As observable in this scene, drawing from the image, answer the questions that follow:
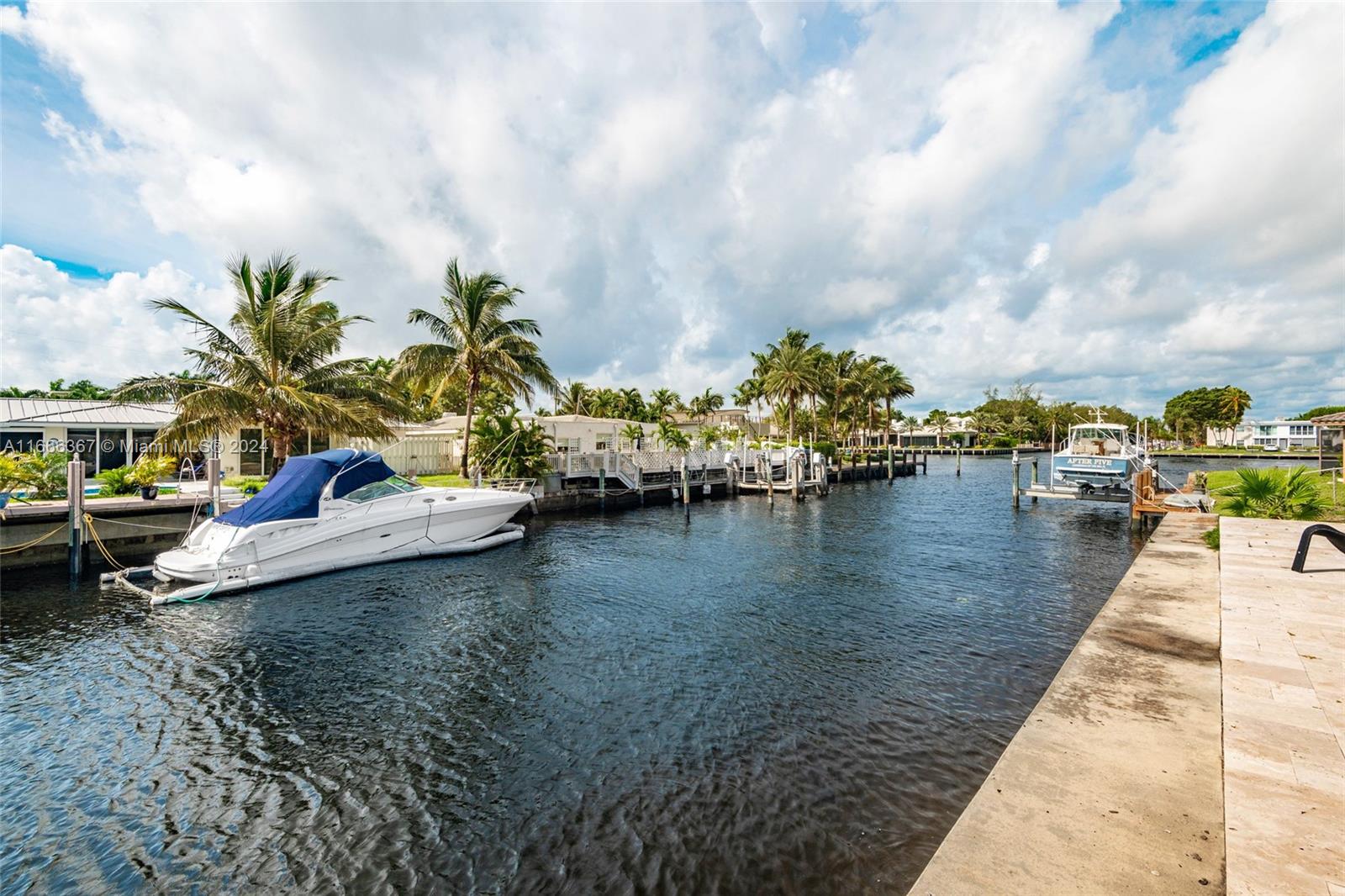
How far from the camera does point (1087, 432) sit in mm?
28359

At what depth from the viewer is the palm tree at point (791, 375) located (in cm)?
5022

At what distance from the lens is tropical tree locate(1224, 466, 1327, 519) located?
1241 centimetres

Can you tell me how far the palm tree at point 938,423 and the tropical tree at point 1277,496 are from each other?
105 metres

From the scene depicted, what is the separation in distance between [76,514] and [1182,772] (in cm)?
2027

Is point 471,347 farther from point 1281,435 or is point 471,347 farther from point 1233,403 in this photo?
point 1281,435

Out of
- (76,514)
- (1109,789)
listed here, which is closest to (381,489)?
(76,514)

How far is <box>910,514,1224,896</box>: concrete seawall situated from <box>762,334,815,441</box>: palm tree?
1702 inches

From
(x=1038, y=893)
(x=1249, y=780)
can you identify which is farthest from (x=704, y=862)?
(x=1249, y=780)

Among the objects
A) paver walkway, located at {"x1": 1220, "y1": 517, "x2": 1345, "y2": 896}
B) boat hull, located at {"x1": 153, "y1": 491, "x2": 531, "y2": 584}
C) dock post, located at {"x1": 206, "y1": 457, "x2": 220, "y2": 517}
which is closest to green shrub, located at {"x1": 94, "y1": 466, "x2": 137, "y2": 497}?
dock post, located at {"x1": 206, "y1": 457, "x2": 220, "y2": 517}

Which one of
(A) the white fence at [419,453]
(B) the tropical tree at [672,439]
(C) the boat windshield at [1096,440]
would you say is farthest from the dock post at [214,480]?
(C) the boat windshield at [1096,440]

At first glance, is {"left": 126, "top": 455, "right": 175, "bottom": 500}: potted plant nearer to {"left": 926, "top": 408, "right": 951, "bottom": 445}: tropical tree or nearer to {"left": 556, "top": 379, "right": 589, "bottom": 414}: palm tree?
{"left": 556, "top": 379, "right": 589, "bottom": 414}: palm tree

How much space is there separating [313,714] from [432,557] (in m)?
9.35

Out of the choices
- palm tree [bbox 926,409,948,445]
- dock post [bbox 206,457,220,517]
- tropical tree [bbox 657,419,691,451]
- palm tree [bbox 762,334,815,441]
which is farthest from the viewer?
palm tree [bbox 926,409,948,445]

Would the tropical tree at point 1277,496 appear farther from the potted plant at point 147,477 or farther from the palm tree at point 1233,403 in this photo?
the palm tree at point 1233,403
